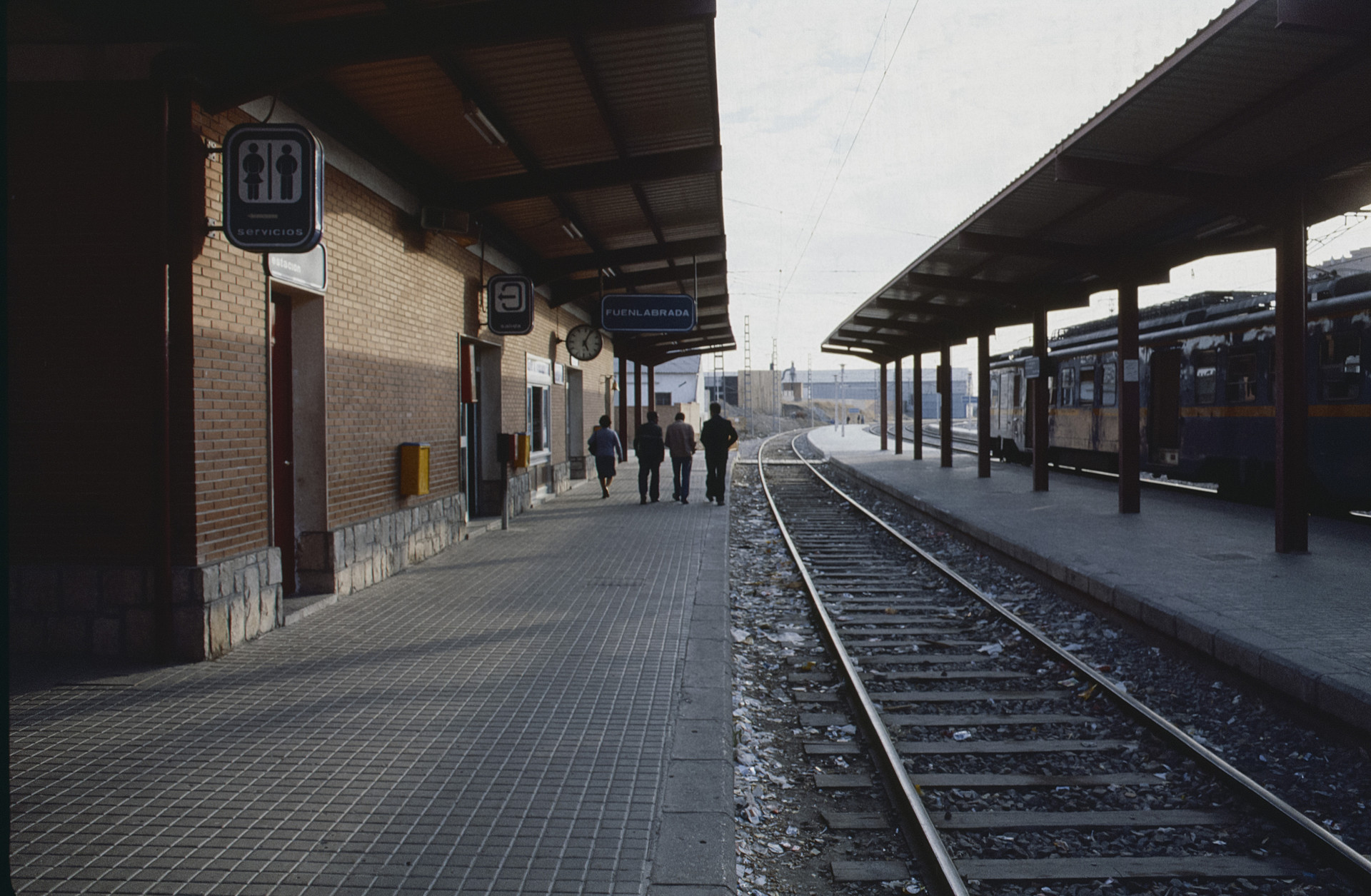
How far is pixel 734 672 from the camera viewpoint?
21.5 ft

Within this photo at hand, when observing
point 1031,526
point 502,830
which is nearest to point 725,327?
point 1031,526

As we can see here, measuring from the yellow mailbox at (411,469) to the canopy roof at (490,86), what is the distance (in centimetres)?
285

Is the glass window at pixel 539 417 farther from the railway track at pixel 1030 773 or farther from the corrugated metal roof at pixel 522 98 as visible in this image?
the railway track at pixel 1030 773

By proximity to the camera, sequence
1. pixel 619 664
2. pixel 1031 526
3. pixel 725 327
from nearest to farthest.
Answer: pixel 619 664
pixel 1031 526
pixel 725 327

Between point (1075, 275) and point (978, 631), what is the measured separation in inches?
379

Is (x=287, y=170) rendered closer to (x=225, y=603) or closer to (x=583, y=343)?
(x=225, y=603)

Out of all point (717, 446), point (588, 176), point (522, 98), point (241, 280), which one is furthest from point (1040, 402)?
point (241, 280)

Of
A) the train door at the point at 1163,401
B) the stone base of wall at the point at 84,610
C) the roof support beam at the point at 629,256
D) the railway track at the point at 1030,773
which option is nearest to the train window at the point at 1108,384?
the train door at the point at 1163,401

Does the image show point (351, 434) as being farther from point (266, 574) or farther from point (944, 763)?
point (944, 763)

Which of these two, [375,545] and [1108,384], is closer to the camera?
A: [375,545]

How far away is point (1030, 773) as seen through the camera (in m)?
4.81

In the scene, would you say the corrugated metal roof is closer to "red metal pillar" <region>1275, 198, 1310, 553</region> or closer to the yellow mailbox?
the yellow mailbox

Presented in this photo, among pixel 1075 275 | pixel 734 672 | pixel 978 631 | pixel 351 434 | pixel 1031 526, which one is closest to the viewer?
pixel 734 672

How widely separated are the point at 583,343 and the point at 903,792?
1542cm
